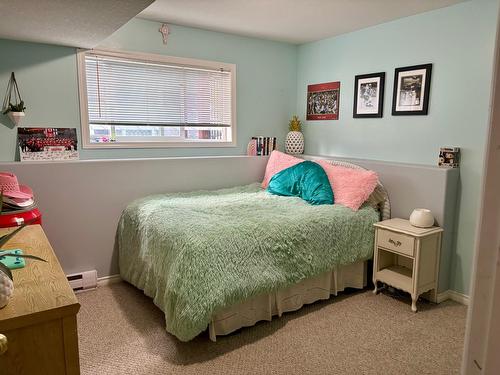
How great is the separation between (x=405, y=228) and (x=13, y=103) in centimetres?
315

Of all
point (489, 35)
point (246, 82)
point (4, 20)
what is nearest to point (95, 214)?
point (4, 20)

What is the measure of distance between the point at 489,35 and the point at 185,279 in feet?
8.84

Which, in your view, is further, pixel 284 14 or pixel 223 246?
pixel 284 14

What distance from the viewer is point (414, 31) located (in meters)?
3.03

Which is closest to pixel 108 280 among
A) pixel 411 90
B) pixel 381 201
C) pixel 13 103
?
pixel 13 103

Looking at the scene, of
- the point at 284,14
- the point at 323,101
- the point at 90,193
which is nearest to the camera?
the point at 90,193

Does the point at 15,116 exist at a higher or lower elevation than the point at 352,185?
higher

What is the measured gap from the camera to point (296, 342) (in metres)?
2.26

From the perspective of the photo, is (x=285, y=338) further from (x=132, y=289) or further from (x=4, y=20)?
(x=4, y=20)

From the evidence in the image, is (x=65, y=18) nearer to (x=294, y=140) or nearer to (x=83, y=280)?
(x=83, y=280)

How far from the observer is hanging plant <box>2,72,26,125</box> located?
2674mm

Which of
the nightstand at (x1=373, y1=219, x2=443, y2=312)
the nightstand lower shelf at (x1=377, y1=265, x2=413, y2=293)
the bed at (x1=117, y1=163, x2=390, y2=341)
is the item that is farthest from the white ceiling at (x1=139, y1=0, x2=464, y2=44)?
the nightstand lower shelf at (x1=377, y1=265, x2=413, y2=293)

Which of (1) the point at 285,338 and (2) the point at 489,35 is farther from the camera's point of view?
(2) the point at 489,35

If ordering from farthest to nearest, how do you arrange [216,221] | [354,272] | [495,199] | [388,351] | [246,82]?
1. [246,82]
2. [354,272]
3. [216,221]
4. [388,351]
5. [495,199]
